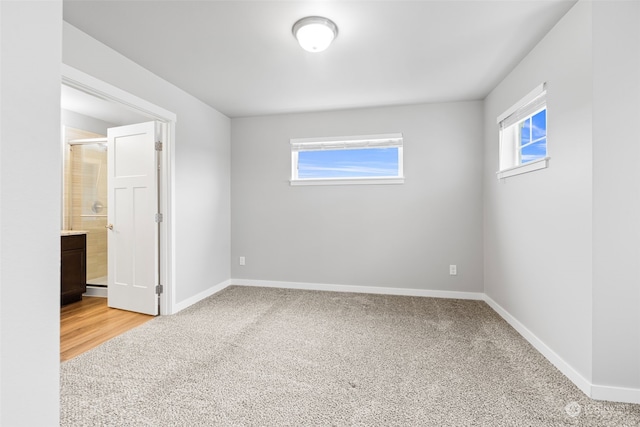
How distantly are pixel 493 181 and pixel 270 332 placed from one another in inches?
110

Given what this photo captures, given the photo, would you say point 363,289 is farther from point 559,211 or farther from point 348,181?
point 559,211

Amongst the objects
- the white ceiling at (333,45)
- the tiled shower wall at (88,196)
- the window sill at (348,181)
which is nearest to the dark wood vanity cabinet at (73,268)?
the tiled shower wall at (88,196)

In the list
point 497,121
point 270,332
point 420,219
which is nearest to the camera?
point 270,332

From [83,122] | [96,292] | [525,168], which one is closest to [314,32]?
[525,168]

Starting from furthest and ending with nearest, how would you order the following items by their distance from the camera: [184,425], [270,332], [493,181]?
1. [493,181]
2. [270,332]
3. [184,425]

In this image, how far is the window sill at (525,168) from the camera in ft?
7.89

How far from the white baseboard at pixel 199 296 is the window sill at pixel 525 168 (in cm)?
357

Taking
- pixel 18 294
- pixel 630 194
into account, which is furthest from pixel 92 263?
pixel 630 194

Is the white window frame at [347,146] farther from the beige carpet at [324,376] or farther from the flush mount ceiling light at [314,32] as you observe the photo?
the flush mount ceiling light at [314,32]

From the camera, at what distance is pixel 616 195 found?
73.8 inches

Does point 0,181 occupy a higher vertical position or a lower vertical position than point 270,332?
higher

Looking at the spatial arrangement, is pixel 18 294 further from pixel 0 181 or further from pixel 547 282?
pixel 547 282

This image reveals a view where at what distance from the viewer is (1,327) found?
1.77 feet

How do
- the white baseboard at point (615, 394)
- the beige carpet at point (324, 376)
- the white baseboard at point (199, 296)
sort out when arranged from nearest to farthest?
the beige carpet at point (324, 376), the white baseboard at point (615, 394), the white baseboard at point (199, 296)
